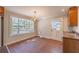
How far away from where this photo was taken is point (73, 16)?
1.38m

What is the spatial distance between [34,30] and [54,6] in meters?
0.46

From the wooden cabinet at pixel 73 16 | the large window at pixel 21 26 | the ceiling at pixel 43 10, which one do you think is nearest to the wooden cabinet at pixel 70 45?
the wooden cabinet at pixel 73 16

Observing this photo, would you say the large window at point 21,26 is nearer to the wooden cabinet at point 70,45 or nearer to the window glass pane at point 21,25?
the window glass pane at point 21,25

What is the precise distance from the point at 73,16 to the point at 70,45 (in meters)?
0.43

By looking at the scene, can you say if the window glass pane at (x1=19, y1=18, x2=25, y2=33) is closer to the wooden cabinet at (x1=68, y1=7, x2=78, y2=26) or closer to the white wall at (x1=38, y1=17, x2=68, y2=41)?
the white wall at (x1=38, y1=17, x2=68, y2=41)

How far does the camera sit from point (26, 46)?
4.48ft

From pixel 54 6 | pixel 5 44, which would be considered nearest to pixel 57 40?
pixel 54 6

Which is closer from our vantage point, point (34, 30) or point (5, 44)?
point (5, 44)

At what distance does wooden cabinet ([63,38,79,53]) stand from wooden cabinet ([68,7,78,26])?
243 millimetres

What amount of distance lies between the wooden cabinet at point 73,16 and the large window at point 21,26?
0.56m

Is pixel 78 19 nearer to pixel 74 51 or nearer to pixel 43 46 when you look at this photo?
pixel 74 51

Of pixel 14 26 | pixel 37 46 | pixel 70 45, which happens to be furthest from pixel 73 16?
pixel 14 26

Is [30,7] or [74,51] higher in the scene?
[30,7]
